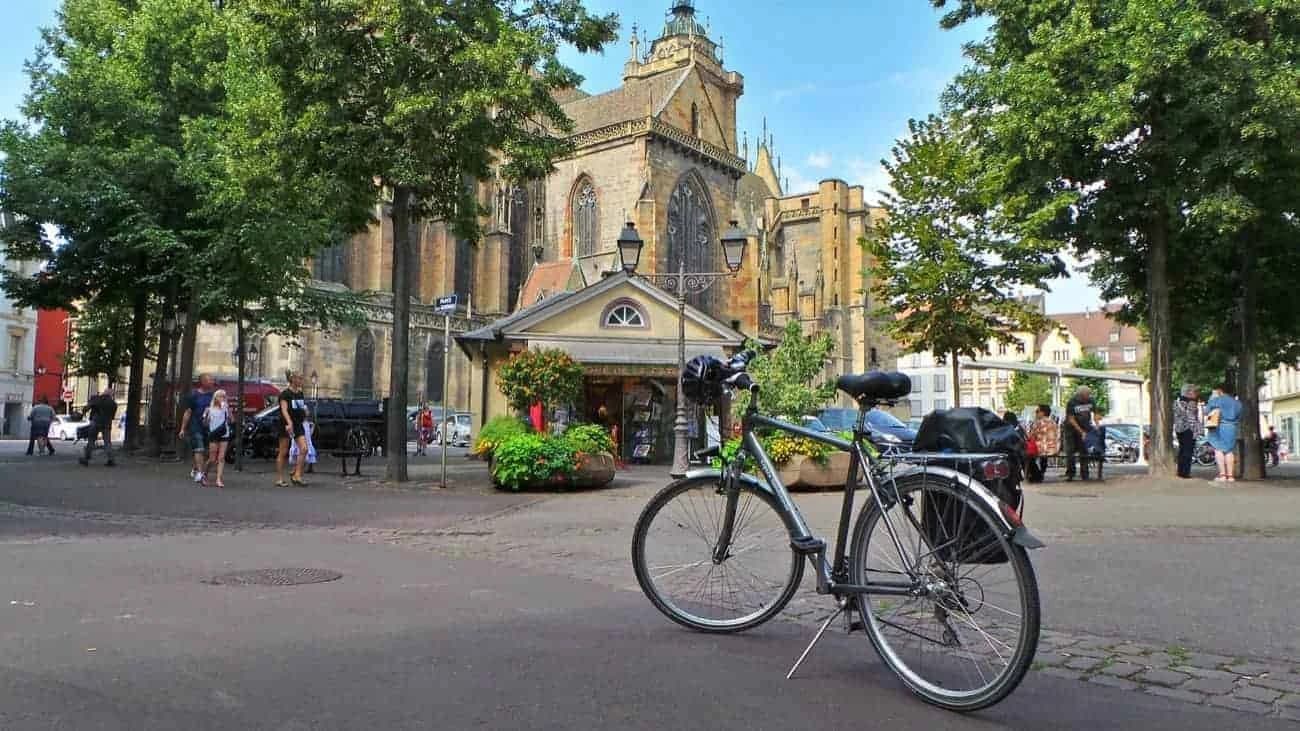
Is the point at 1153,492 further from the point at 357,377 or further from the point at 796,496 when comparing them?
the point at 357,377

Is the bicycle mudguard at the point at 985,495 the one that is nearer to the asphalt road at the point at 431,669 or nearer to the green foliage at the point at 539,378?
the asphalt road at the point at 431,669

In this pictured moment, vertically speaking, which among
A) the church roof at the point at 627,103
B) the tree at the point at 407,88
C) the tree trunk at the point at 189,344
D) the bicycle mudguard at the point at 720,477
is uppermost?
the church roof at the point at 627,103

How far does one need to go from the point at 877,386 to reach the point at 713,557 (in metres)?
1.22

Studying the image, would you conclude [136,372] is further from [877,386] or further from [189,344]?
[877,386]

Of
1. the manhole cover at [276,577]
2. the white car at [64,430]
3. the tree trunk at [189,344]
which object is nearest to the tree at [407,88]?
the tree trunk at [189,344]

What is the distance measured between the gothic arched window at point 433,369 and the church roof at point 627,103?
51.3 ft

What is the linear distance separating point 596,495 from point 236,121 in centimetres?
912

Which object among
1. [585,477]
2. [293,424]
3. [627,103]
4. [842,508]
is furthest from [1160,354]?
[627,103]

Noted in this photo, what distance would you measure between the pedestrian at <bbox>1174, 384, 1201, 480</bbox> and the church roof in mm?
41286

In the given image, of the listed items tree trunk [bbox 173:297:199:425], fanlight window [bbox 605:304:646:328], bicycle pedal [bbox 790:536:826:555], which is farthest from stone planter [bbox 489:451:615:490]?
tree trunk [bbox 173:297:199:425]

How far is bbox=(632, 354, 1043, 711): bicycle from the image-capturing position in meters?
3.40

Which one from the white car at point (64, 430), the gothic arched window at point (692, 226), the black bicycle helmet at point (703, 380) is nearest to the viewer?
the black bicycle helmet at point (703, 380)

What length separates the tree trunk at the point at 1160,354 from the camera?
17094 millimetres

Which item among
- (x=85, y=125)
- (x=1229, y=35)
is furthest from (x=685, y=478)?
(x=85, y=125)
